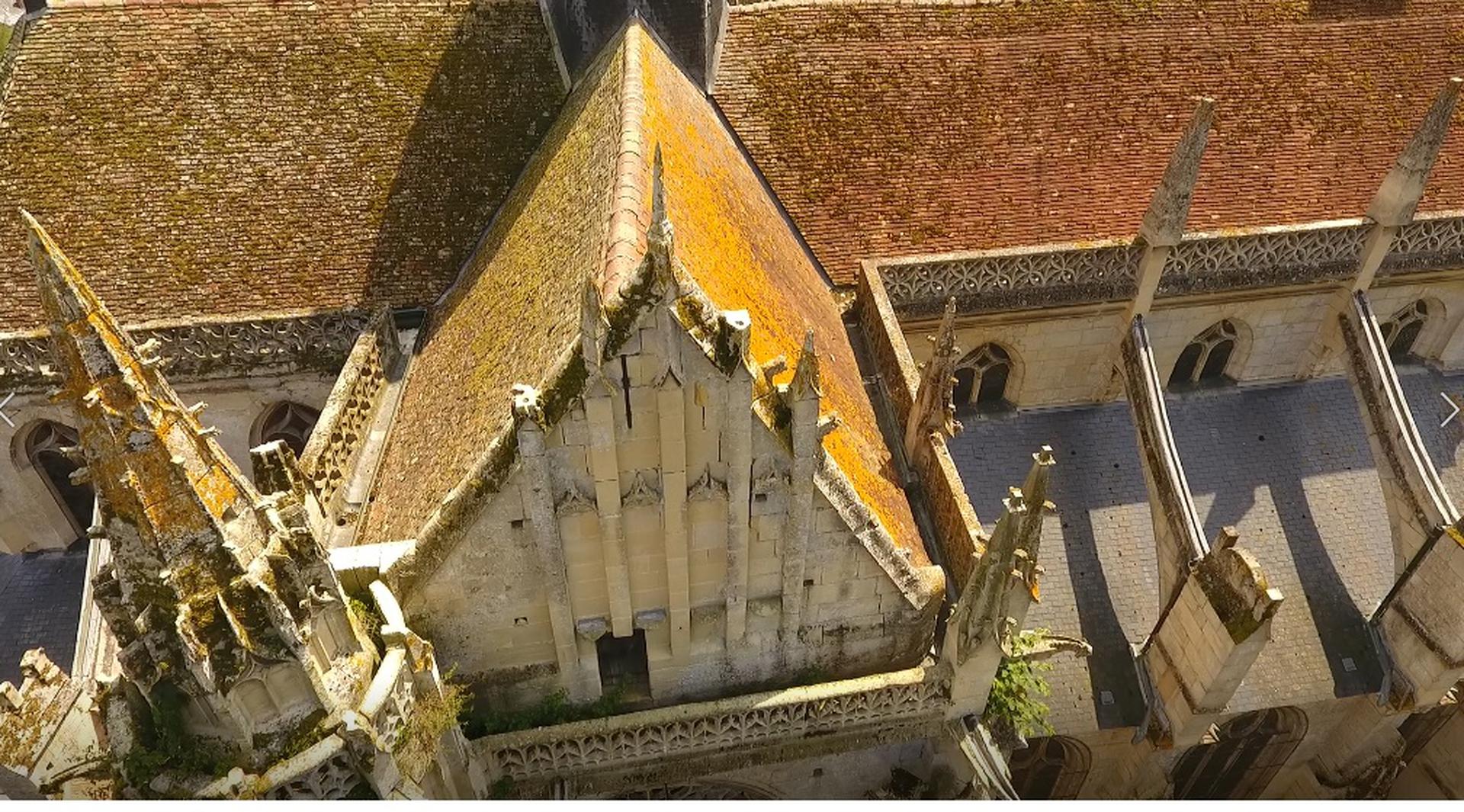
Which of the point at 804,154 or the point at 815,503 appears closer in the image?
the point at 815,503

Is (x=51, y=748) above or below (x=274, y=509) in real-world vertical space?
below

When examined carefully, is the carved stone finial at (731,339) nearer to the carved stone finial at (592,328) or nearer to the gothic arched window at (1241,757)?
the carved stone finial at (592,328)

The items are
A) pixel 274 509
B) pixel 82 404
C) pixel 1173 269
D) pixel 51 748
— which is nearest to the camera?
pixel 82 404

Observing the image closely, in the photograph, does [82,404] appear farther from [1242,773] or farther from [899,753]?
[1242,773]

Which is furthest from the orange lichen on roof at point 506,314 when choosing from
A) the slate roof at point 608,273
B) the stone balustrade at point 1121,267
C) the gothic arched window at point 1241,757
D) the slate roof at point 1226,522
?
the gothic arched window at point 1241,757

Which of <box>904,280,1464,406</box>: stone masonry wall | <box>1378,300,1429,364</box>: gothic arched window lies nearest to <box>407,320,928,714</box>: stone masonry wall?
<box>904,280,1464,406</box>: stone masonry wall

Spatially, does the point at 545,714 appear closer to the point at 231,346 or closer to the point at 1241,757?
the point at 231,346

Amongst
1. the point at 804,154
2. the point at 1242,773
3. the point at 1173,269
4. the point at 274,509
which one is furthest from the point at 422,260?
the point at 1242,773
